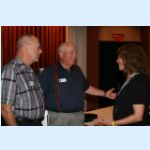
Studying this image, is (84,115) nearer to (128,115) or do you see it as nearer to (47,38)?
(128,115)

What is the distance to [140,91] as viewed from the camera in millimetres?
1940

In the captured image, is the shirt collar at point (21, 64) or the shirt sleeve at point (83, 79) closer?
the shirt collar at point (21, 64)

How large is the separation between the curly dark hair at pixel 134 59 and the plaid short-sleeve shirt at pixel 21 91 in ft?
2.34

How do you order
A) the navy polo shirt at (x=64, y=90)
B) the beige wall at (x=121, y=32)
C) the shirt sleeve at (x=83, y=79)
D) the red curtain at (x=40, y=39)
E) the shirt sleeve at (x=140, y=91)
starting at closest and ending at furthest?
the shirt sleeve at (x=140, y=91), the navy polo shirt at (x=64, y=90), the shirt sleeve at (x=83, y=79), the red curtain at (x=40, y=39), the beige wall at (x=121, y=32)

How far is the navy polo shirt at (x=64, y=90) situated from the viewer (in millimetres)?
2756

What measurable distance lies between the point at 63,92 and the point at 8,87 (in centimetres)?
87

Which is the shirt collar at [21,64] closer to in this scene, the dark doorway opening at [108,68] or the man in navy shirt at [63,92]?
the man in navy shirt at [63,92]

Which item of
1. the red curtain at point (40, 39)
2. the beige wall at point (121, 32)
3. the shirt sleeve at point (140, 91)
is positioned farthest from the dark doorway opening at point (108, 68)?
the shirt sleeve at point (140, 91)

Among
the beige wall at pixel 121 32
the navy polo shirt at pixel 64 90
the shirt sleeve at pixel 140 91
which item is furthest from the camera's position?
the beige wall at pixel 121 32

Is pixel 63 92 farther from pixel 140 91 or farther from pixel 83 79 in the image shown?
pixel 140 91

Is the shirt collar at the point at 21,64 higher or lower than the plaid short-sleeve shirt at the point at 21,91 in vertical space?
higher

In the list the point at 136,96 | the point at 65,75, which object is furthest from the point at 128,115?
the point at 65,75

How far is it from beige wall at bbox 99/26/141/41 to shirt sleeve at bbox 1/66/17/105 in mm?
4051

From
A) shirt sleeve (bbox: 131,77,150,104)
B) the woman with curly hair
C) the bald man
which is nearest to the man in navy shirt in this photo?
the bald man
